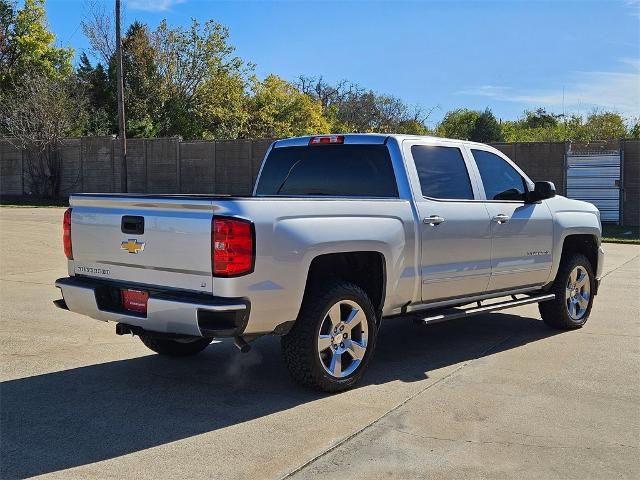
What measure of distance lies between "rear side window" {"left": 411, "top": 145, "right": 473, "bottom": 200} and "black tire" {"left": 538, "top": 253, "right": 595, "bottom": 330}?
5.72ft

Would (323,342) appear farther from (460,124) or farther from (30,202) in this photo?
(460,124)

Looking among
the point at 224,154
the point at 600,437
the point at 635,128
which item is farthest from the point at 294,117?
the point at 600,437

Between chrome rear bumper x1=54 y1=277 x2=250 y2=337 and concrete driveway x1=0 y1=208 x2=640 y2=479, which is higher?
chrome rear bumper x1=54 y1=277 x2=250 y2=337

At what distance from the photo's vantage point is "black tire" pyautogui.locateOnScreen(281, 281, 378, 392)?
5.05 meters

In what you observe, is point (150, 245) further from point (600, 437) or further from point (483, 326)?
point (483, 326)

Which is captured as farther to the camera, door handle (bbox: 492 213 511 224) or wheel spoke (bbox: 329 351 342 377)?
door handle (bbox: 492 213 511 224)

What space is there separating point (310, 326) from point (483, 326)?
3.55 metres

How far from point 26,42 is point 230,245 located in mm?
49305

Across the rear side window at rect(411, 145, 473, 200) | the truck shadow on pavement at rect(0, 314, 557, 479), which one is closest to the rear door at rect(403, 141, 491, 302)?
the rear side window at rect(411, 145, 473, 200)

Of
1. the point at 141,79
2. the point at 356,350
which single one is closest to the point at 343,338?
the point at 356,350

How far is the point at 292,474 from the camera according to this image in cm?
388

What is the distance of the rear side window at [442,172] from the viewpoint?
6.17m

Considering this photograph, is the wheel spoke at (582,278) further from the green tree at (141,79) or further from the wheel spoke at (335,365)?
the green tree at (141,79)

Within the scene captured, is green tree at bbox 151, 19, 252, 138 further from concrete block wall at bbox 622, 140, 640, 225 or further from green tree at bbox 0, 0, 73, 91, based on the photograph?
concrete block wall at bbox 622, 140, 640, 225
